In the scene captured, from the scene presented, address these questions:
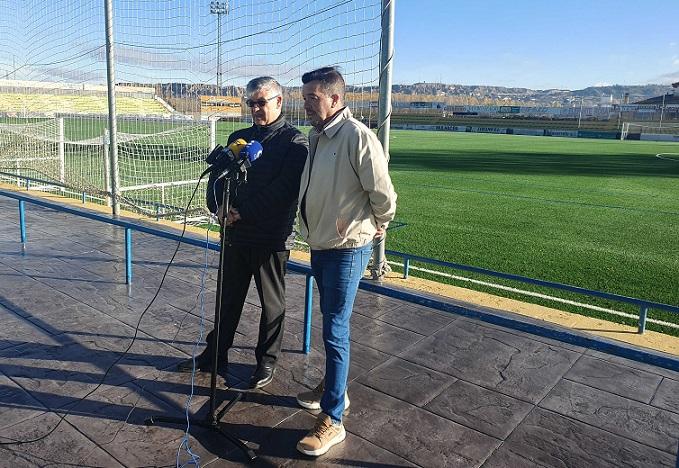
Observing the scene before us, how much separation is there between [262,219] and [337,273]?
744 mm

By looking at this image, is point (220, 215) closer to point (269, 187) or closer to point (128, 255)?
point (269, 187)

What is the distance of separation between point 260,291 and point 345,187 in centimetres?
114

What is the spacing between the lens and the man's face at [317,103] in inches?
110

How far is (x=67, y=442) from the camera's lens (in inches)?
115

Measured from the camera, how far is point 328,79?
9.13 feet

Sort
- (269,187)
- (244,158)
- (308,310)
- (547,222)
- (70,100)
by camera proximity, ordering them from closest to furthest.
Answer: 1. (244,158)
2. (269,187)
3. (308,310)
4. (70,100)
5. (547,222)

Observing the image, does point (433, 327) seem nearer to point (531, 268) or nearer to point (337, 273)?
point (337, 273)

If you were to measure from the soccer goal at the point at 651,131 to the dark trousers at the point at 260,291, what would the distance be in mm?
57605

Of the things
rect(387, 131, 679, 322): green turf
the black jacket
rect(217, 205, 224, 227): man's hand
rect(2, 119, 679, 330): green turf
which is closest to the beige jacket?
the black jacket

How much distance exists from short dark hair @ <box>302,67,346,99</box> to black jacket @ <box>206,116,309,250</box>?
587mm

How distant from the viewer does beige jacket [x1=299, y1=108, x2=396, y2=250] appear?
271 cm

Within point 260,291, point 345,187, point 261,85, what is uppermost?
point 261,85

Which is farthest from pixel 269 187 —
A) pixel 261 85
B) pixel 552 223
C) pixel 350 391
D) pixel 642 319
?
pixel 552 223

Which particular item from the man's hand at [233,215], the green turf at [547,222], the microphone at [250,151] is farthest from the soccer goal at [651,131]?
the microphone at [250,151]
